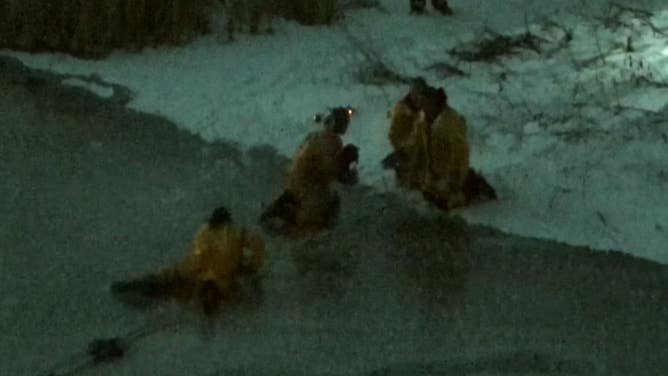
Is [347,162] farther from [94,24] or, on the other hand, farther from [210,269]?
[94,24]

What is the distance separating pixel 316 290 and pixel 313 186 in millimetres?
967

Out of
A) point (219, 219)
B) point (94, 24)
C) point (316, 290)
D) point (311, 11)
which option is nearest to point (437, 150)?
point (316, 290)

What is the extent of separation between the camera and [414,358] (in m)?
8.29

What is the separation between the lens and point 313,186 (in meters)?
9.92

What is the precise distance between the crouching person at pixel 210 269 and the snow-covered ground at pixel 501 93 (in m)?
2.08

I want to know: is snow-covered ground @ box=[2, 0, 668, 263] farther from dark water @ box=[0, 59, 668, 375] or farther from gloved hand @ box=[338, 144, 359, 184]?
dark water @ box=[0, 59, 668, 375]

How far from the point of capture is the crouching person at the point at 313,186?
9.91 m

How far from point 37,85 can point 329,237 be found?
19.0ft

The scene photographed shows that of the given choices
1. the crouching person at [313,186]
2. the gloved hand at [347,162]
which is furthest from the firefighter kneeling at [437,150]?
the crouching person at [313,186]

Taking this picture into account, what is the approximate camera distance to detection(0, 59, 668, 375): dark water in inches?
326

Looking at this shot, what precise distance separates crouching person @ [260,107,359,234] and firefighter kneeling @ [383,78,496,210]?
0.58 m

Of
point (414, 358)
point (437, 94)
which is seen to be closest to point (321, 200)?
point (437, 94)

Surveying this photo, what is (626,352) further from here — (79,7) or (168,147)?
(79,7)

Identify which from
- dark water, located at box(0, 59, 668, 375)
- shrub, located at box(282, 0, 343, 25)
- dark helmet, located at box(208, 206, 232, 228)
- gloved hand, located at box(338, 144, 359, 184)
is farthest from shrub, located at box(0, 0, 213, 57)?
dark helmet, located at box(208, 206, 232, 228)
